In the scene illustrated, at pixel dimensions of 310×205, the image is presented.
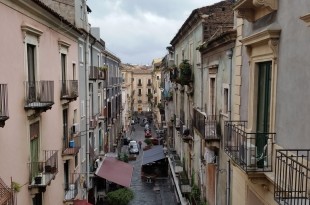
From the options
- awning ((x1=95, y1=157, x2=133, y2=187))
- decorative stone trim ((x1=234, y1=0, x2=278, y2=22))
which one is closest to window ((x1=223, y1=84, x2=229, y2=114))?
decorative stone trim ((x1=234, y1=0, x2=278, y2=22))

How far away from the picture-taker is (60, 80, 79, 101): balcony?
53.6 feet

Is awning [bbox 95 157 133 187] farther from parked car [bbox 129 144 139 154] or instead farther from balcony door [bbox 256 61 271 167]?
balcony door [bbox 256 61 271 167]

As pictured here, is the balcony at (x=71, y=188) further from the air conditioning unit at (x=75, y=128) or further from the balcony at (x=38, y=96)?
the balcony at (x=38, y=96)

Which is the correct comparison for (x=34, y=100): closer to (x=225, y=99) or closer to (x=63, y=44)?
(x=63, y=44)

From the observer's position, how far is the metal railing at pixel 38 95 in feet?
37.9

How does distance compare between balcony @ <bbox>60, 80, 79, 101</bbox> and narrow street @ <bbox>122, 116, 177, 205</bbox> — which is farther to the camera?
narrow street @ <bbox>122, 116, 177, 205</bbox>

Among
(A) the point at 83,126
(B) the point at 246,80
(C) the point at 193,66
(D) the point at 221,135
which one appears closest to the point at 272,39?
(B) the point at 246,80

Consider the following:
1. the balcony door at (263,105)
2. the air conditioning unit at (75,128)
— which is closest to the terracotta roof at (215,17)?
the air conditioning unit at (75,128)

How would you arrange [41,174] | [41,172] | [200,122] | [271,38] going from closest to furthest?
[271,38], [41,174], [41,172], [200,122]

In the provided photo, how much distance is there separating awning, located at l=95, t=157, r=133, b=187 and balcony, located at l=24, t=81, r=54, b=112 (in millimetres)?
13182

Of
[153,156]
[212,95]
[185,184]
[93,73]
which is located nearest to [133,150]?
[153,156]

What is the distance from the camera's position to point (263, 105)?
8.85m

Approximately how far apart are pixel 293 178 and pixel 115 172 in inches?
866

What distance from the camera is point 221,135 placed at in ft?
46.1
